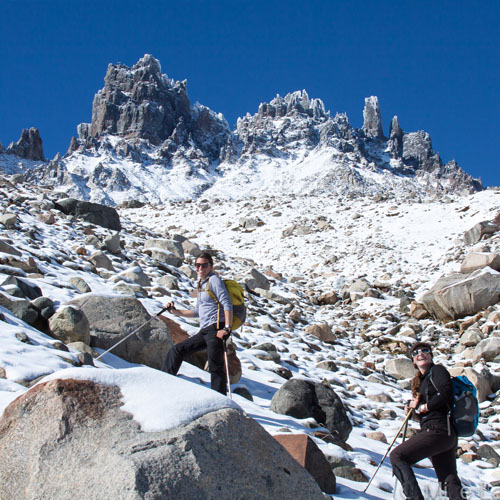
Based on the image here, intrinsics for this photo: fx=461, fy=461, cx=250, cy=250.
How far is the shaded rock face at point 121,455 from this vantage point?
2.23m

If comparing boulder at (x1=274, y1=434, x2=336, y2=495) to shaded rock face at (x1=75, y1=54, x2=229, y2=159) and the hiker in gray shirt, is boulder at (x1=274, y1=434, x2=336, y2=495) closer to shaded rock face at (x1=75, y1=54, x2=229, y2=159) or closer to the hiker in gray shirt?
the hiker in gray shirt

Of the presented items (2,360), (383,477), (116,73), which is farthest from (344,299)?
(116,73)

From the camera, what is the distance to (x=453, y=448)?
13.6ft

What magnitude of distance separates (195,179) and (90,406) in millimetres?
134335

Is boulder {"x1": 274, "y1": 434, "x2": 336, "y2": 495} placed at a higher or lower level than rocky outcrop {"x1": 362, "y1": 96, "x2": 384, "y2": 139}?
lower

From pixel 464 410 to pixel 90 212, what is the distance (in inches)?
667

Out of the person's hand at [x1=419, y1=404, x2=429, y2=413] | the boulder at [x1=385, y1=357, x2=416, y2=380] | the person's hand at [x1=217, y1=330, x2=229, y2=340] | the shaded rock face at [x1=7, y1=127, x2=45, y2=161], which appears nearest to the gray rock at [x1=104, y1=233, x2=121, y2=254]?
the boulder at [x1=385, y1=357, x2=416, y2=380]

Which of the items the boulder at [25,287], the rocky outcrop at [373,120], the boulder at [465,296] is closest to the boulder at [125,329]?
the boulder at [25,287]

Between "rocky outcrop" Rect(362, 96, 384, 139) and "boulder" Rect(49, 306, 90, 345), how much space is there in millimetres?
189114

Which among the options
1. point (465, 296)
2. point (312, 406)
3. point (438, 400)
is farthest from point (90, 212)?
point (438, 400)

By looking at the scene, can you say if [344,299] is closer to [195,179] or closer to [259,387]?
[259,387]

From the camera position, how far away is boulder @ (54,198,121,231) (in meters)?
18.2

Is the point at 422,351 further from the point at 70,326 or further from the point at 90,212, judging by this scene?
the point at 90,212

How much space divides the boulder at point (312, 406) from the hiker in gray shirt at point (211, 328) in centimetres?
98
